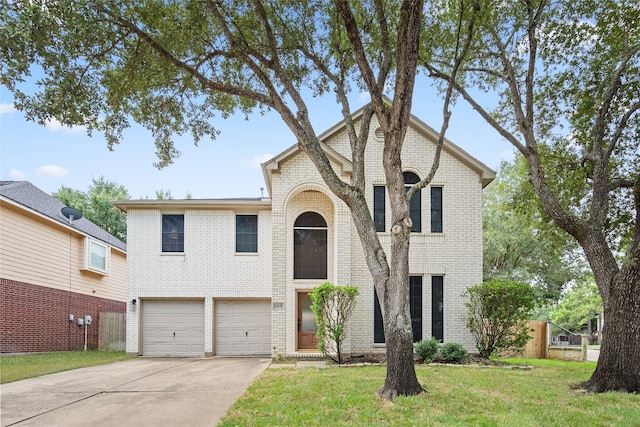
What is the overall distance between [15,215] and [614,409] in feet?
55.3

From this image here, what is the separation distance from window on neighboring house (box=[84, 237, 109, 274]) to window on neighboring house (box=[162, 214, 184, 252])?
5.22 meters

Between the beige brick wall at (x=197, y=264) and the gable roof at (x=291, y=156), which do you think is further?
the beige brick wall at (x=197, y=264)

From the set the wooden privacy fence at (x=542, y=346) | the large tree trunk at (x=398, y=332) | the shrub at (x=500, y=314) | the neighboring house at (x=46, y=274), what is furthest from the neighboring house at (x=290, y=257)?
the large tree trunk at (x=398, y=332)

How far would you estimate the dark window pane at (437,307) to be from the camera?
15.3m

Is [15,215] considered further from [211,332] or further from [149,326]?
[211,332]

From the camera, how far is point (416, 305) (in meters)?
15.4

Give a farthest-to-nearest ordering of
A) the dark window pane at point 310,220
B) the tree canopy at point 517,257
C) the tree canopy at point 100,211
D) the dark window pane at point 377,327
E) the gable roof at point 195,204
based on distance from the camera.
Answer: the tree canopy at point 100,211 → the tree canopy at point 517,257 → the gable roof at point 195,204 → the dark window pane at point 310,220 → the dark window pane at point 377,327

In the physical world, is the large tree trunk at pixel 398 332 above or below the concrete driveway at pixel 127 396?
above

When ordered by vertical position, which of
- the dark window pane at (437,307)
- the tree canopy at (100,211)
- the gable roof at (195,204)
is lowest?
the dark window pane at (437,307)

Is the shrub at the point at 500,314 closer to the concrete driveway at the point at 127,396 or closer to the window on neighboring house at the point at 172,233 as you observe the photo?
the concrete driveway at the point at 127,396

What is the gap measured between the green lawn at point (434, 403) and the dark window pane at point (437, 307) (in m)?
4.18

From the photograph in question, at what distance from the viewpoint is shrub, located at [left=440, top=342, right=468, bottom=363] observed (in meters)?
14.0

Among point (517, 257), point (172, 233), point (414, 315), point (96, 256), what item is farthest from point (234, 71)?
point (517, 257)

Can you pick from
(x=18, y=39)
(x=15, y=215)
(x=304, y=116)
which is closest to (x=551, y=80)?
(x=304, y=116)
